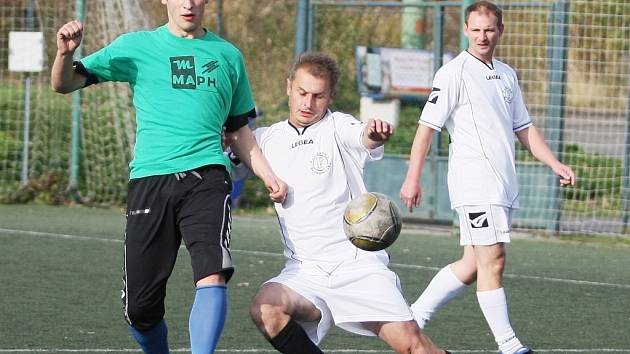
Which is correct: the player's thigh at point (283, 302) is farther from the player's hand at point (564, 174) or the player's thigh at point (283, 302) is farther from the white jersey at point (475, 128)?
the player's hand at point (564, 174)

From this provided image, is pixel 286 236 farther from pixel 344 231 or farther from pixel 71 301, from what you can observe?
pixel 71 301

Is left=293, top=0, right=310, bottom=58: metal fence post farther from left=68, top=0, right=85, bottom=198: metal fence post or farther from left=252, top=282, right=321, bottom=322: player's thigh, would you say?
left=252, top=282, right=321, bottom=322: player's thigh

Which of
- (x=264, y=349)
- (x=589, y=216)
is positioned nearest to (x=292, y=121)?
(x=264, y=349)

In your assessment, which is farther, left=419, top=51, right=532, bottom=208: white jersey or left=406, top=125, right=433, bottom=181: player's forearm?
left=419, top=51, right=532, bottom=208: white jersey

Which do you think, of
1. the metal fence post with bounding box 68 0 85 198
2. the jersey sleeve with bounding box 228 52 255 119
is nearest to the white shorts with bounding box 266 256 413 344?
the jersey sleeve with bounding box 228 52 255 119

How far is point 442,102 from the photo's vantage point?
7480 mm

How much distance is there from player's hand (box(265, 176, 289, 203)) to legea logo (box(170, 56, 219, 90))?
0.49 metres

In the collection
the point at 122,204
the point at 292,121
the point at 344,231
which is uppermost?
the point at 292,121

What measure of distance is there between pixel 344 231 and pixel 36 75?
10681 mm

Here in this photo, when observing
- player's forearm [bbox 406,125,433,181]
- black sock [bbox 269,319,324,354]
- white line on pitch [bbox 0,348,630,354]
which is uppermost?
player's forearm [bbox 406,125,433,181]

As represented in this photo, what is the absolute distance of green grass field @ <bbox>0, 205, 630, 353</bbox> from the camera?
7430 mm

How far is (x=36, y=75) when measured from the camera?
15.9 metres

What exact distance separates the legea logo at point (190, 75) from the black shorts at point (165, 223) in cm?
36

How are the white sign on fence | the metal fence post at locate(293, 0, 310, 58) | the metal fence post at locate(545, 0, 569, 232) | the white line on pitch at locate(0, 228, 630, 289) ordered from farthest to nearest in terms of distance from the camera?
the white sign on fence, the metal fence post at locate(293, 0, 310, 58), the metal fence post at locate(545, 0, 569, 232), the white line on pitch at locate(0, 228, 630, 289)
